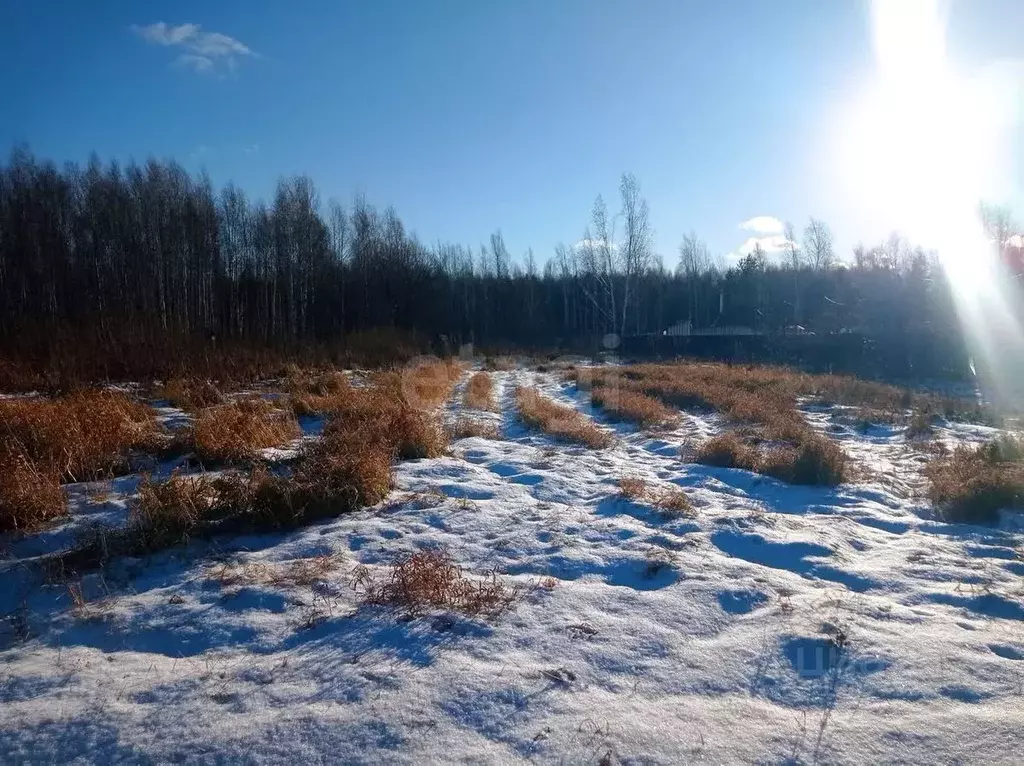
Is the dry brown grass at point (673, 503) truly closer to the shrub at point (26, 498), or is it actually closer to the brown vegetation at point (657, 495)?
the brown vegetation at point (657, 495)

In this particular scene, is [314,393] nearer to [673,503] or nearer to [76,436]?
[76,436]

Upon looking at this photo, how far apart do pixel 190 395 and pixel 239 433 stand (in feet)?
15.0

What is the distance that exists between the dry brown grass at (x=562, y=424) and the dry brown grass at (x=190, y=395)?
214 inches

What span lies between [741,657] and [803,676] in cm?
29

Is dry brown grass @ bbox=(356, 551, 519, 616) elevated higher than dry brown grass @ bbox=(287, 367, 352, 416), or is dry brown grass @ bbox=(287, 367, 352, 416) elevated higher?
dry brown grass @ bbox=(287, 367, 352, 416)

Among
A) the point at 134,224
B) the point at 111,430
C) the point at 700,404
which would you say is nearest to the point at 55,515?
Result: the point at 111,430

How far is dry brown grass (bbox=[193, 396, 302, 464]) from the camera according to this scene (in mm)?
6551

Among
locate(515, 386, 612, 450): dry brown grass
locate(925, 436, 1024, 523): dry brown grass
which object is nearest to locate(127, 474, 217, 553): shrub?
locate(515, 386, 612, 450): dry brown grass

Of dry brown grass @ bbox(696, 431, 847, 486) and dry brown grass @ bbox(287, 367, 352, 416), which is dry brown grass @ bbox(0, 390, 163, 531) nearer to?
dry brown grass @ bbox(287, 367, 352, 416)

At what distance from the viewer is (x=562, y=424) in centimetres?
930

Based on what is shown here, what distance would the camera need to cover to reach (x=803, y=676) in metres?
2.95

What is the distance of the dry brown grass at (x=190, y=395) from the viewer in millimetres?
10344

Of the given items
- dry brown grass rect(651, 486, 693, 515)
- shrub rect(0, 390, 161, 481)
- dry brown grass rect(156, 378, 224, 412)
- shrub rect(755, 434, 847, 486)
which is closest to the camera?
dry brown grass rect(651, 486, 693, 515)

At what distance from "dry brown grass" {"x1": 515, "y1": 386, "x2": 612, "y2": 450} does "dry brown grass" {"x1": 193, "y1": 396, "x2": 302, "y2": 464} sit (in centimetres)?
357
